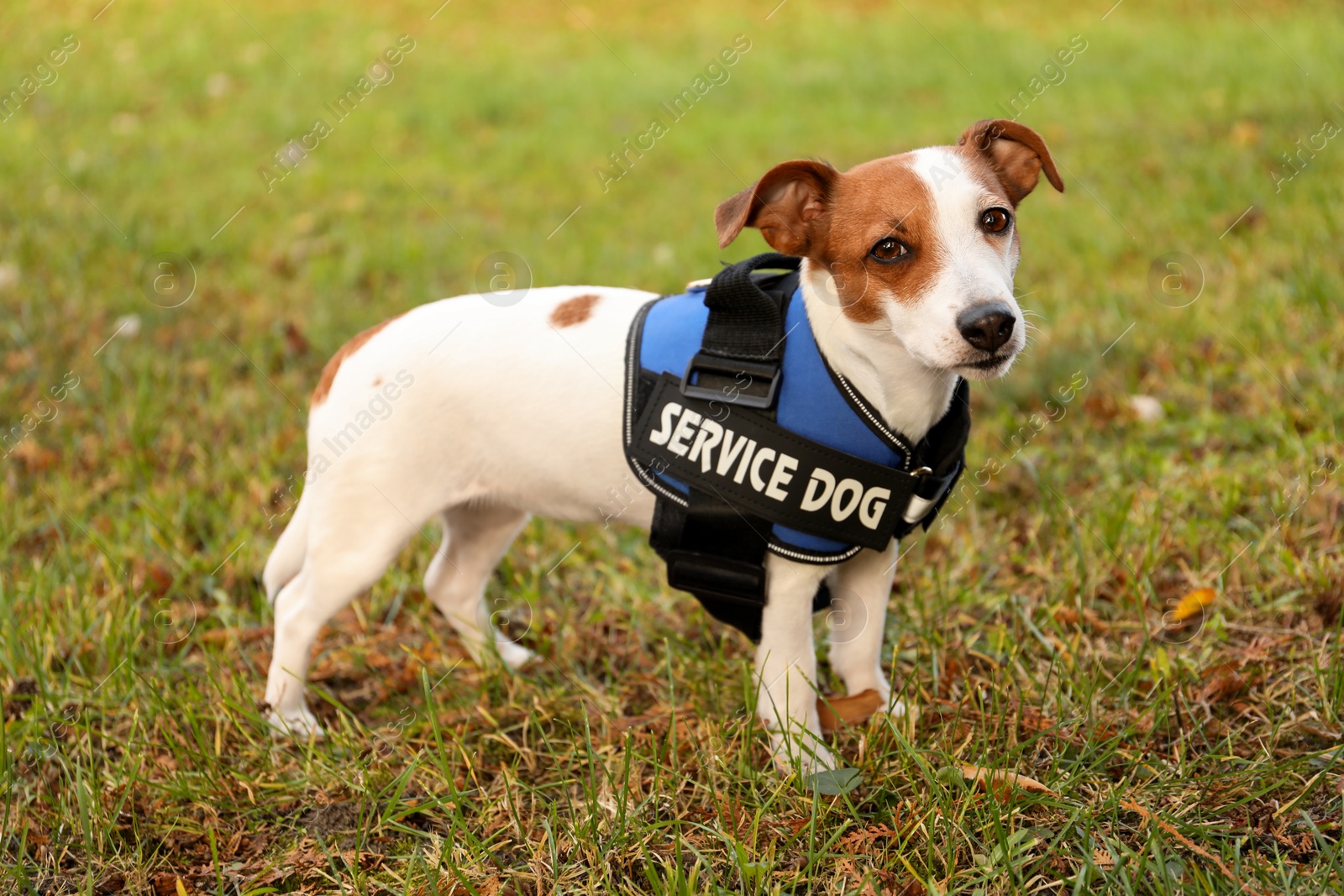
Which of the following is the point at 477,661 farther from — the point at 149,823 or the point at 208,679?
the point at 149,823

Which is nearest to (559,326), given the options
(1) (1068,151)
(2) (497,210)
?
(2) (497,210)

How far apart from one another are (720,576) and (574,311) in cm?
78

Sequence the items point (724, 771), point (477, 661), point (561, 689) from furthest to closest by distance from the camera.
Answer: point (477, 661)
point (561, 689)
point (724, 771)

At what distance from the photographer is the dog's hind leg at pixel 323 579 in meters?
2.89

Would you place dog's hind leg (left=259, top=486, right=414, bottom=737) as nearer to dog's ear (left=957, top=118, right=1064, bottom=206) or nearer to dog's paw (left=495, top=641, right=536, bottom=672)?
dog's paw (left=495, top=641, right=536, bottom=672)

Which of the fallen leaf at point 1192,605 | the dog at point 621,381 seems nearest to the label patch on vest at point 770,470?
the dog at point 621,381

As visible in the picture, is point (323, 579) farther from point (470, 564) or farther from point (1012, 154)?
point (1012, 154)

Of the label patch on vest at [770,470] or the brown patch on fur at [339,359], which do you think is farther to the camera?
the brown patch on fur at [339,359]

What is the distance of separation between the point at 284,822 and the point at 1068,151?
668cm

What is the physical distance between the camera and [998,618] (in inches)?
125

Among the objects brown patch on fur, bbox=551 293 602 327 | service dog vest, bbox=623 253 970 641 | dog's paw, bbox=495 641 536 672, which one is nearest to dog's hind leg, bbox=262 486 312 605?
dog's paw, bbox=495 641 536 672

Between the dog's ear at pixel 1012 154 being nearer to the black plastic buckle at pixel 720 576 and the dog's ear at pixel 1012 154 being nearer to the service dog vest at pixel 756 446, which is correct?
the service dog vest at pixel 756 446

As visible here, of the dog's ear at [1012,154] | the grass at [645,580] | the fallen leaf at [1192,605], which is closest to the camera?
the grass at [645,580]

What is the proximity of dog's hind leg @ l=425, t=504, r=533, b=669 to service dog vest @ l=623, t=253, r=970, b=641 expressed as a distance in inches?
36.1
